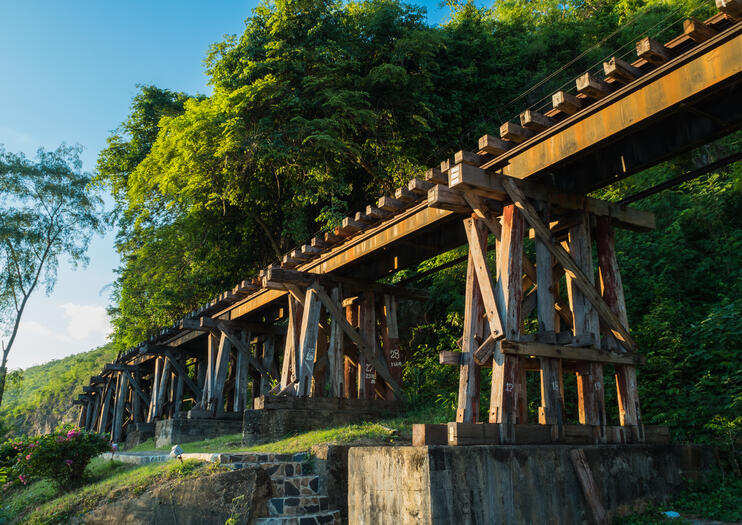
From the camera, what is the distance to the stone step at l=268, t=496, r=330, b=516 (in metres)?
6.53

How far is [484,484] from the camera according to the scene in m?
4.63

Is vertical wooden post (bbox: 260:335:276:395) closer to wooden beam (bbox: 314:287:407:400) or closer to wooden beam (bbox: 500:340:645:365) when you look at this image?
wooden beam (bbox: 314:287:407:400)

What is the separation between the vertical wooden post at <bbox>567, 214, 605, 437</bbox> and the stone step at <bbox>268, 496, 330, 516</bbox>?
3006 millimetres

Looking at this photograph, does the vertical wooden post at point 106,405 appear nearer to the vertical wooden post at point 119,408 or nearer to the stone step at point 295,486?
the vertical wooden post at point 119,408

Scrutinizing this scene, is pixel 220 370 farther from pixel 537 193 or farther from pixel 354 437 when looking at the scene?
pixel 537 193

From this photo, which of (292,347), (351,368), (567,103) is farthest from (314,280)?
(567,103)

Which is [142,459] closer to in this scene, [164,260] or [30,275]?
[164,260]

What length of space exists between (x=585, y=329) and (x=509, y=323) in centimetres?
106

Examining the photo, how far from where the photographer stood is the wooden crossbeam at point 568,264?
6.21 metres

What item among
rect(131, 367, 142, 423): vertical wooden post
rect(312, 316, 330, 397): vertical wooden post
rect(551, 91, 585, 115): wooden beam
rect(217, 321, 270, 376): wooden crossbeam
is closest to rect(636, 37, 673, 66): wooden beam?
rect(551, 91, 585, 115): wooden beam

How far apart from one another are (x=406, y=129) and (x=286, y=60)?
158 inches

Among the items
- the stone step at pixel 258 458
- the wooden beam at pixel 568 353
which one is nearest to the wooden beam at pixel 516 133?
the wooden beam at pixel 568 353

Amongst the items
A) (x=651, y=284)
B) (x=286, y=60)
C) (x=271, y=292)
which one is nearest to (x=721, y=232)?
(x=651, y=284)

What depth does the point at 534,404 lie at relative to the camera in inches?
358
